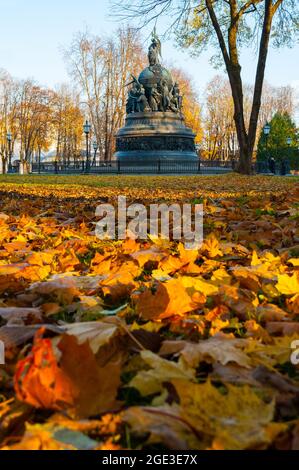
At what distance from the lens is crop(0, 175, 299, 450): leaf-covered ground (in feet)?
2.99

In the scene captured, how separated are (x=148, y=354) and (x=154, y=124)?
29399 millimetres

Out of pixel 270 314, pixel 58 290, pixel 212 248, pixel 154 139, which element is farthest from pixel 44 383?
pixel 154 139

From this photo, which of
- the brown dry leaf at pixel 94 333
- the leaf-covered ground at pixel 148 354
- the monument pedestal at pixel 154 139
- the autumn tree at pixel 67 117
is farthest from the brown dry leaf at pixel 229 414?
the autumn tree at pixel 67 117

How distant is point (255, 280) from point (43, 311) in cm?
86

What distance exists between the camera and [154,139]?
2900 centimetres

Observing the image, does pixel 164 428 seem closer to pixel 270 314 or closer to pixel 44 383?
pixel 44 383

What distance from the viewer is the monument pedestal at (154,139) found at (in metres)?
28.4

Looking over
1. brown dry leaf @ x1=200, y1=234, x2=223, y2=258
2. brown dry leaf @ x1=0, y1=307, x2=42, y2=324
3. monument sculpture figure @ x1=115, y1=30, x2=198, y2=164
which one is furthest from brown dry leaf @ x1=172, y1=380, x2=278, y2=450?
monument sculpture figure @ x1=115, y1=30, x2=198, y2=164

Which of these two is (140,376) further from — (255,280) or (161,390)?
(255,280)

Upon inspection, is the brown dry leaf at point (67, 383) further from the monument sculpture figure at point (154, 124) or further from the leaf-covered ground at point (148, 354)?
the monument sculpture figure at point (154, 124)

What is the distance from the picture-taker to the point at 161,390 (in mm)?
1091

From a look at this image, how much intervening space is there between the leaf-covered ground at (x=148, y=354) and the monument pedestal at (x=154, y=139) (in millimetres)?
26037
